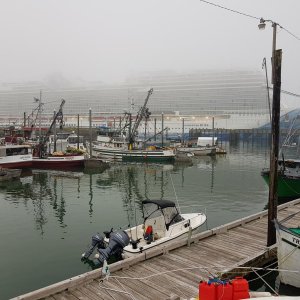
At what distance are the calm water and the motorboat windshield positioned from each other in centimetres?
189

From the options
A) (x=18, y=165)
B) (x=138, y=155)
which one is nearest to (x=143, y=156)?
(x=138, y=155)

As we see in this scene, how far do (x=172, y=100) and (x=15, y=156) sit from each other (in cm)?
9326

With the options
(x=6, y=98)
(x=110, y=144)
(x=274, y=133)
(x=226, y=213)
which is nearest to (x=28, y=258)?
Answer: (x=274, y=133)

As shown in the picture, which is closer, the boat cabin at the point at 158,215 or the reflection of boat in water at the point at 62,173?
the boat cabin at the point at 158,215

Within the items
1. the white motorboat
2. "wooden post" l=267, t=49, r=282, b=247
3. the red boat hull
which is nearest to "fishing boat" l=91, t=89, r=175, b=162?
the red boat hull

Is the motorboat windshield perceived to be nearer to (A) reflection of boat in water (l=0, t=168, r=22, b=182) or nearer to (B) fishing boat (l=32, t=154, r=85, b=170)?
(A) reflection of boat in water (l=0, t=168, r=22, b=182)

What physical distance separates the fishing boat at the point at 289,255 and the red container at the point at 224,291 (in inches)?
125

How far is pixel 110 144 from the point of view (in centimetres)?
5597

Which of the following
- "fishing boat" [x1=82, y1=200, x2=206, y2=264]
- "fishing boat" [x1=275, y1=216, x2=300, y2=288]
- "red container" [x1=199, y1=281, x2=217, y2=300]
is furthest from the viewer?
"fishing boat" [x1=82, y1=200, x2=206, y2=264]

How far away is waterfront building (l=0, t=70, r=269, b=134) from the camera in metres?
107

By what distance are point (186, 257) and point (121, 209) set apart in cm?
1171

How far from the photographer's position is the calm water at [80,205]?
13.7m

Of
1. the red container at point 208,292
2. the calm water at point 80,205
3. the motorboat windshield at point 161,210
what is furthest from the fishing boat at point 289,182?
the red container at point 208,292

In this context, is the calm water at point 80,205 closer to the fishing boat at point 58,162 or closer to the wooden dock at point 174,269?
the fishing boat at point 58,162
